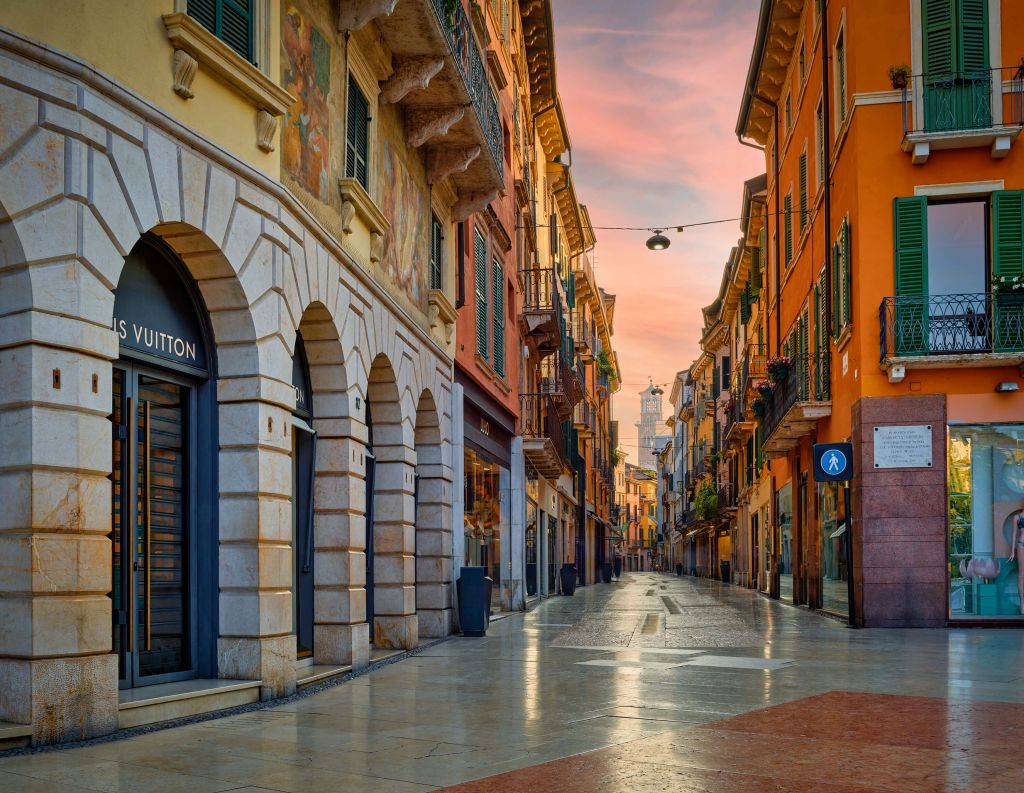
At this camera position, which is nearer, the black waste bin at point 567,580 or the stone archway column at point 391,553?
the stone archway column at point 391,553

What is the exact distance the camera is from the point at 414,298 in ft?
56.7

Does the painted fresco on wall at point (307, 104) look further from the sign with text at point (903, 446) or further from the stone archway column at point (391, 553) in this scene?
the sign with text at point (903, 446)

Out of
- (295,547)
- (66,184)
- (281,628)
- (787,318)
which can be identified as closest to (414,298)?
(295,547)

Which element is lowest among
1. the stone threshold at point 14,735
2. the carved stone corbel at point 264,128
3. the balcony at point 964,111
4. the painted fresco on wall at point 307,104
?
the stone threshold at point 14,735

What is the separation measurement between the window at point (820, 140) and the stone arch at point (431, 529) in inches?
411

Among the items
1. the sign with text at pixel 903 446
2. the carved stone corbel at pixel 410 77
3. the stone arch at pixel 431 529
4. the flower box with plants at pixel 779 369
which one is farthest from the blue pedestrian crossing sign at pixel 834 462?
the carved stone corbel at pixel 410 77

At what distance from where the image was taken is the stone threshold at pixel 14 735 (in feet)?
24.3

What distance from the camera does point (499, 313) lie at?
2605 cm

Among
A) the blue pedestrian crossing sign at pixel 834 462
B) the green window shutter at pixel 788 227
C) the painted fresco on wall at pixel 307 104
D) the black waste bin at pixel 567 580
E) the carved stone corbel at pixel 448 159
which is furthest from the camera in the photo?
the black waste bin at pixel 567 580

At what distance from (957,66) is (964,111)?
0.77m

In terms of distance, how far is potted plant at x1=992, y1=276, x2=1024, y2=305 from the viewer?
63.5 ft

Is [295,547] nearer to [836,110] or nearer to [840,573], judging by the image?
[840,573]

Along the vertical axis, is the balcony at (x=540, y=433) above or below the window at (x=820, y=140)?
below

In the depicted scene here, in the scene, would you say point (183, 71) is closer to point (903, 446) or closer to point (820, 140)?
point (903, 446)
